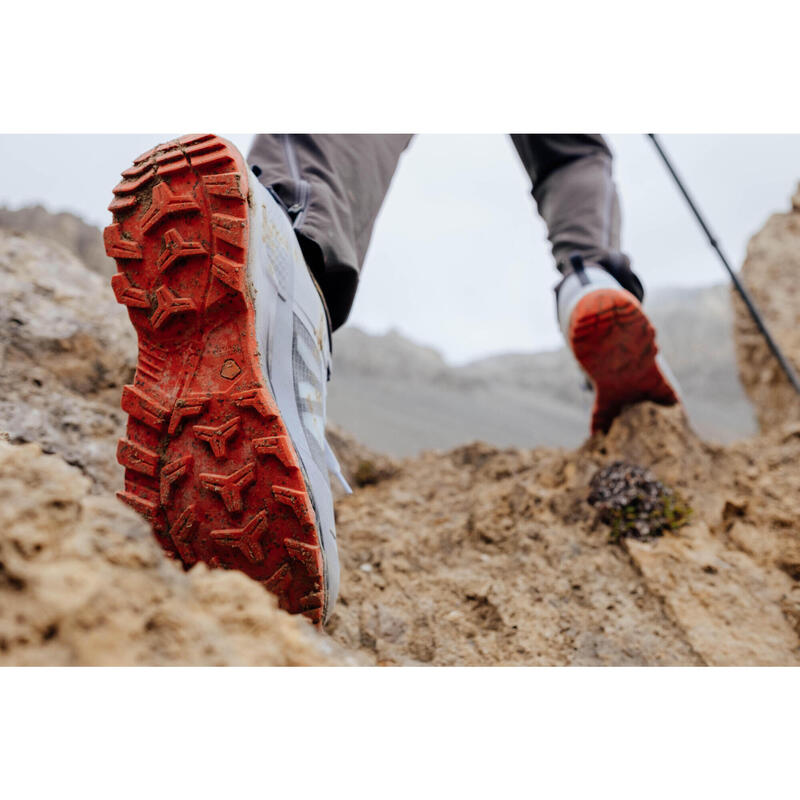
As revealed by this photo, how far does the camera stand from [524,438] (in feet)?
33.7

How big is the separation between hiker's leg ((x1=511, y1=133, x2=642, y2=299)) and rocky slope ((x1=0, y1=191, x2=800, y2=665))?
0.58m

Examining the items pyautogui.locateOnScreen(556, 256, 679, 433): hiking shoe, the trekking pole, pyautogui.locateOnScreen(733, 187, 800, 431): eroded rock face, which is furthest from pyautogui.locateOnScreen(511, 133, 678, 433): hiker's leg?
pyautogui.locateOnScreen(733, 187, 800, 431): eroded rock face

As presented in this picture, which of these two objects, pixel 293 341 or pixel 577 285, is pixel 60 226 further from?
pixel 293 341

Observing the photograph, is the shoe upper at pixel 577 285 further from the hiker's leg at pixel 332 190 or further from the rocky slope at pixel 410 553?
the hiker's leg at pixel 332 190

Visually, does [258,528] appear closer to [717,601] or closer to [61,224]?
[717,601]

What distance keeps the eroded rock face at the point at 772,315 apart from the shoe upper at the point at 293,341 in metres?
3.23

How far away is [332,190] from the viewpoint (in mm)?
1456

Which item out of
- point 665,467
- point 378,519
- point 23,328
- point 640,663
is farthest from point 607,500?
point 23,328

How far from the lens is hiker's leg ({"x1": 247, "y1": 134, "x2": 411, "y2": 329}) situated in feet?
4.42

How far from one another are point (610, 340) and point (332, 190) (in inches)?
36.9

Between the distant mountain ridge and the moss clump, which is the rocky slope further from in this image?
the distant mountain ridge

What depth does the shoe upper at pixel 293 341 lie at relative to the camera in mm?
1082

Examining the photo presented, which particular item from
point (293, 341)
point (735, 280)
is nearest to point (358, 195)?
point (293, 341)

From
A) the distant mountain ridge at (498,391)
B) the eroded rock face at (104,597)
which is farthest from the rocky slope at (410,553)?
the distant mountain ridge at (498,391)
